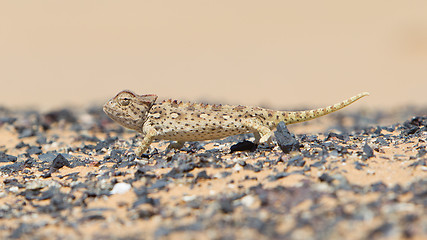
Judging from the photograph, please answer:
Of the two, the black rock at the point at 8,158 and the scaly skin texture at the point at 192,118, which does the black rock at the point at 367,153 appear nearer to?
the scaly skin texture at the point at 192,118

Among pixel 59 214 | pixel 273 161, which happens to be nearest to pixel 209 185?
pixel 273 161

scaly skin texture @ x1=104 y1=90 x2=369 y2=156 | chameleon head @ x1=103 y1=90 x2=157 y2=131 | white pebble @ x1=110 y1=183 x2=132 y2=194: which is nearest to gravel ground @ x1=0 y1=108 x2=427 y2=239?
white pebble @ x1=110 y1=183 x2=132 y2=194

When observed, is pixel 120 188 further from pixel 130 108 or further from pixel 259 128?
pixel 259 128

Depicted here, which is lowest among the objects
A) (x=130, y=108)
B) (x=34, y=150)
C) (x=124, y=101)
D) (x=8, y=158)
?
(x=34, y=150)

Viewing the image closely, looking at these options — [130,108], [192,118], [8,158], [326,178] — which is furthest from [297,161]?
[8,158]

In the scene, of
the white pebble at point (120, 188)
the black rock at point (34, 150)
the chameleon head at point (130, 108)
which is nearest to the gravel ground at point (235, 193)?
the white pebble at point (120, 188)

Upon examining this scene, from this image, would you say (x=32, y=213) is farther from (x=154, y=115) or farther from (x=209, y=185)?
(x=154, y=115)

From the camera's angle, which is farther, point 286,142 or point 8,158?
point 8,158

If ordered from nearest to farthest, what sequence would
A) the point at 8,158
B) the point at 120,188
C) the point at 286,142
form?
the point at 120,188 → the point at 286,142 → the point at 8,158
